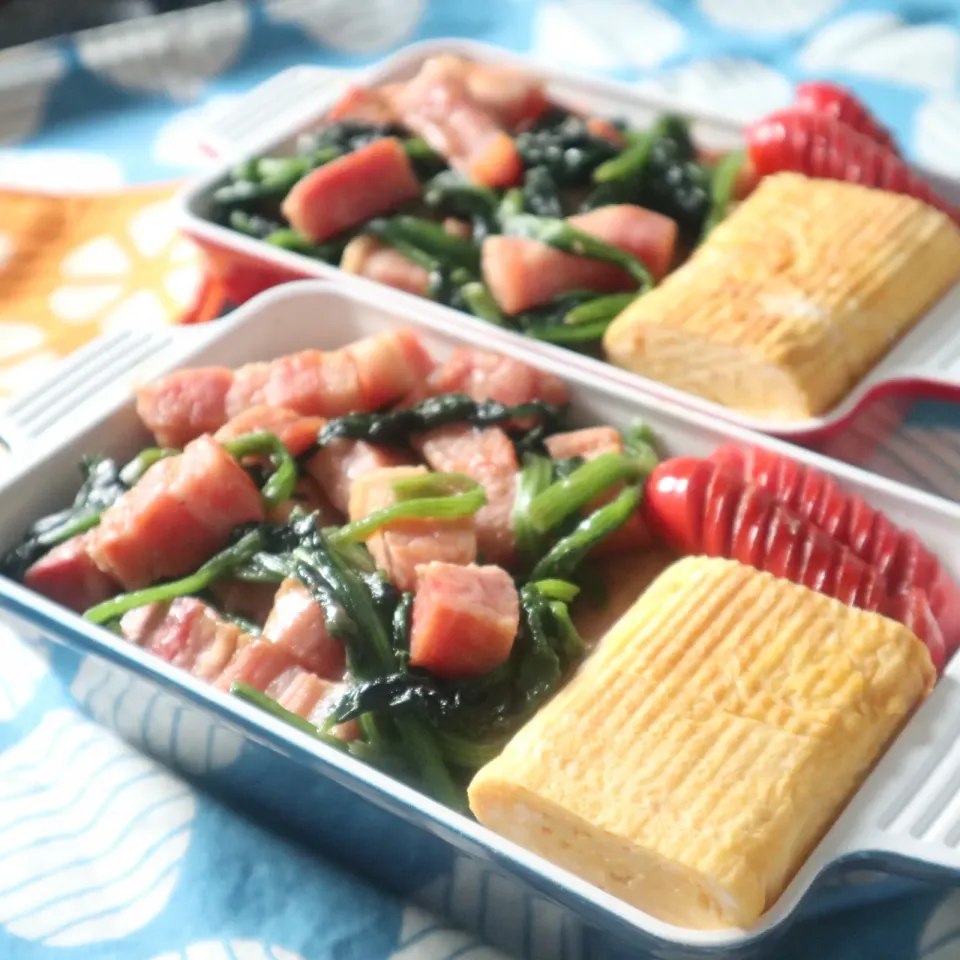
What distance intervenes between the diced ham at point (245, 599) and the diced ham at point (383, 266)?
69cm

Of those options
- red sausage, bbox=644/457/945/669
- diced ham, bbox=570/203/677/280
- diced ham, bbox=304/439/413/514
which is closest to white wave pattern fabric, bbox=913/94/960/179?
diced ham, bbox=570/203/677/280

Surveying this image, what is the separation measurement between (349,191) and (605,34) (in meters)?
1.13

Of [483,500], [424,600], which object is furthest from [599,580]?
[424,600]

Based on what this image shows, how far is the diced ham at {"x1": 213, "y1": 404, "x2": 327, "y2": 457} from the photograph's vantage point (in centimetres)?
177

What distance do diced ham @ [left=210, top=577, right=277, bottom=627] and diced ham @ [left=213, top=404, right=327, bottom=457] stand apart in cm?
22

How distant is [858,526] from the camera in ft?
5.11

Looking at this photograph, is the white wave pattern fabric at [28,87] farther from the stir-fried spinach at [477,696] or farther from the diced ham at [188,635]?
the stir-fried spinach at [477,696]

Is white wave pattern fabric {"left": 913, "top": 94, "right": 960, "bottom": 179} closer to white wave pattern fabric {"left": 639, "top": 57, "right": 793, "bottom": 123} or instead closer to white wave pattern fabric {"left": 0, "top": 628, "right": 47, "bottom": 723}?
white wave pattern fabric {"left": 639, "top": 57, "right": 793, "bottom": 123}

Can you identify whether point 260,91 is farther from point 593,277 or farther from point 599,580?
point 599,580

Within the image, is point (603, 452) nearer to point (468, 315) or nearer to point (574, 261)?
point (468, 315)

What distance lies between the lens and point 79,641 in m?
1.45

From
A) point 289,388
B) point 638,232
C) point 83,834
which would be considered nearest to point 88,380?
point 289,388

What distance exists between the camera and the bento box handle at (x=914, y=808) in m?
1.17

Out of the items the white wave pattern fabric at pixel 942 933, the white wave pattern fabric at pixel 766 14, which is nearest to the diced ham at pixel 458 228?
the white wave pattern fabric at pixel 766 14
